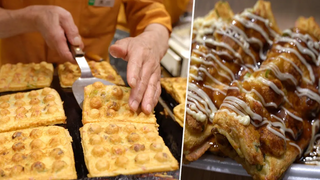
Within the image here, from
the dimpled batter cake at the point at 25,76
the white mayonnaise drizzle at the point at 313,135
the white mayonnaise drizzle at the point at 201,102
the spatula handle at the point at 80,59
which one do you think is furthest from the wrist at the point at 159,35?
the white mayonnaise drizzle at the point at 313,135

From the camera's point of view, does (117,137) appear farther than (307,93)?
No

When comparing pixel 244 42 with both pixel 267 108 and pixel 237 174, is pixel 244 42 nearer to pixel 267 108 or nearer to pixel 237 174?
pixel 267 108

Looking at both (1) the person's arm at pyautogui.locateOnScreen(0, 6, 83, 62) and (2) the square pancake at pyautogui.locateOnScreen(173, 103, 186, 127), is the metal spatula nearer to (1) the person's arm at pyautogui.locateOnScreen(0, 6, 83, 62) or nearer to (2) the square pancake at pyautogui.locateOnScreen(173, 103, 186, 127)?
(1) the person's arm at pyautogui.locateOnScreen(0, 6, 83, 62)

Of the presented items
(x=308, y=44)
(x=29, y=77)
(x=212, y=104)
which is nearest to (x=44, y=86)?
(x=29, y=77)

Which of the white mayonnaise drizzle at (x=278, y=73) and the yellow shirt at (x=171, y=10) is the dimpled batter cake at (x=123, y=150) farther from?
the white mayonnaise drizzle at (x=278, y=73)

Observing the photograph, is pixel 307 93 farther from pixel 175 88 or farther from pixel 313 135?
pixel 175 88

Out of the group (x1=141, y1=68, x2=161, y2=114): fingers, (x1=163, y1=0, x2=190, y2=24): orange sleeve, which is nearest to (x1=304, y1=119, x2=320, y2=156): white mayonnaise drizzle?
(x1=141, y1=68, x2=161, y2=114): fingers

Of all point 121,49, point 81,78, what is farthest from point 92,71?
point 121,49
